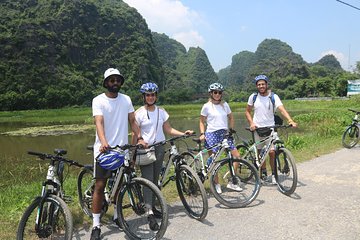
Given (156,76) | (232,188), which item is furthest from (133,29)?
(232,188)

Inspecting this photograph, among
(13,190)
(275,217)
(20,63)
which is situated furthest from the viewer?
(20,63)

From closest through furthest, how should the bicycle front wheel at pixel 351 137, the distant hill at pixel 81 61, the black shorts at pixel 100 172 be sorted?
the black shorts at pixel 100 172 < the bicycle front wheel at pixel 351 137 < the distant hill at pixel 81 61

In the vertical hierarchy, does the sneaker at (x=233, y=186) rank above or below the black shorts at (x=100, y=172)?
below

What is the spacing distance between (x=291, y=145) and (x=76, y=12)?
260 ft

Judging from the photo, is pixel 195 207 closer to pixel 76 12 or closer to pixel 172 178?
pixel 172 178

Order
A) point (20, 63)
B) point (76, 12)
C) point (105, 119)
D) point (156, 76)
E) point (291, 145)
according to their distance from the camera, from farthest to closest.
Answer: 1. point (156, 76)
2. point (76, 12)
3. point (20, 63)
4. point (291, 145)
5. point (105, 119)

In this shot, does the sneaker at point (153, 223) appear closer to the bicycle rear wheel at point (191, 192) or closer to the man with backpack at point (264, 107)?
the bicycle rear wheel at point (191, 192)

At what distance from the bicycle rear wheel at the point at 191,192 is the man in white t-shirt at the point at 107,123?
1025mm

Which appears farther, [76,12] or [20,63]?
[76,12]

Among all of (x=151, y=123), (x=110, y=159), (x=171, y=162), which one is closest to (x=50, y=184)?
(x=110, y=159)

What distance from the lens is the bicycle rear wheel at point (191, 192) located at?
4.30m

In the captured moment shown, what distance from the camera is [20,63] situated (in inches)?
2302

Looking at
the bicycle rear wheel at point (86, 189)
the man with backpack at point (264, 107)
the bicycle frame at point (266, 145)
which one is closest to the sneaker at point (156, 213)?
the bicycle rear wheel at point (86, 189)

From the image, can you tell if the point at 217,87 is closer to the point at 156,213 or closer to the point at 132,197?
the point at 156,213
